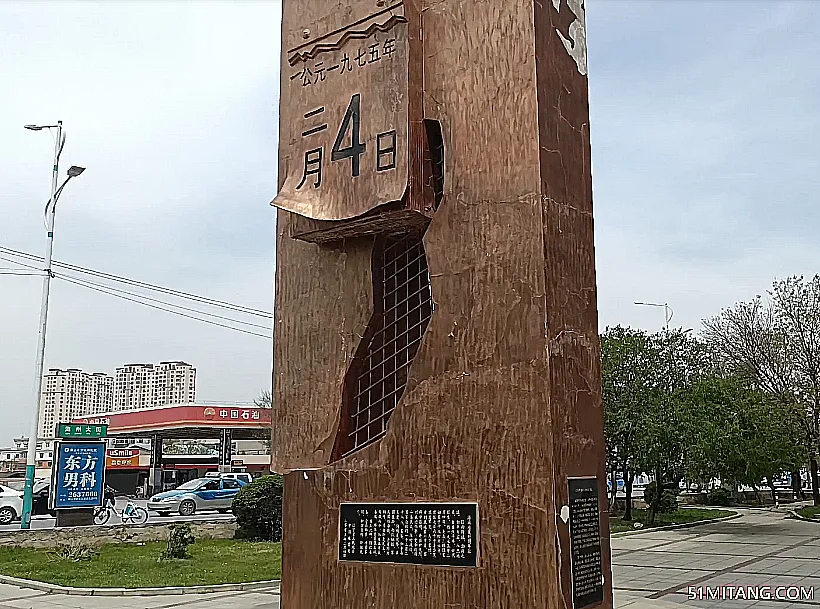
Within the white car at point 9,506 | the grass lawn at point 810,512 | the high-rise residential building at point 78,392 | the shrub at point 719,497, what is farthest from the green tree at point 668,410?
the high-rise residential building at point 78,392

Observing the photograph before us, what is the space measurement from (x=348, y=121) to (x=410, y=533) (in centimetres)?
209

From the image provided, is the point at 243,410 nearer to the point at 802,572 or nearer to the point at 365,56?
the point at 802,572

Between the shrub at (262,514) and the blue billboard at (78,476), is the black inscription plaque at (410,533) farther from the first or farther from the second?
the blue billboard at (78,476)

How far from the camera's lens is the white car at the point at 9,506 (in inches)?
647

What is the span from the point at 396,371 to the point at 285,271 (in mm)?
864

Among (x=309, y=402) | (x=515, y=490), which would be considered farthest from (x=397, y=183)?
(x=515, y=490)

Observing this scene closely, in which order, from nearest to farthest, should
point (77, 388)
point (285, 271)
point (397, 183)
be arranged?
point (397, 183)
point (285, 271)
point (77, 388)

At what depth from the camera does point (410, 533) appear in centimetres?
397

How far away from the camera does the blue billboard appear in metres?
13.1

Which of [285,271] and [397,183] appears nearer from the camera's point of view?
[397,183]

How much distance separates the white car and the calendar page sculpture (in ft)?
46.3

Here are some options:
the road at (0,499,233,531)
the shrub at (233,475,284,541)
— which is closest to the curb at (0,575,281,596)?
the shrub at (233,475,284,541)

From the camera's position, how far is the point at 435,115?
4309mm

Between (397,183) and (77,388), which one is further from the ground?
(77,388)
